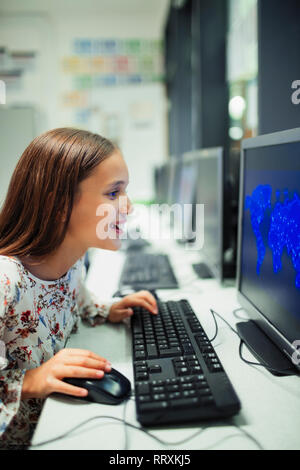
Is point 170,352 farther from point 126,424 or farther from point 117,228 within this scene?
point 117,228

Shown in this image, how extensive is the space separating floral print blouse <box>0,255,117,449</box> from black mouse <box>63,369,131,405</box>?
0.11 metres

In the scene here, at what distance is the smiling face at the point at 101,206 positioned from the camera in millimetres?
818

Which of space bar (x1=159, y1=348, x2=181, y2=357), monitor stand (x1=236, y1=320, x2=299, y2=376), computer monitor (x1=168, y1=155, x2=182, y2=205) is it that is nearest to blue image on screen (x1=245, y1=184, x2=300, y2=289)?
monitor stand (x1=236, y1=320, x2=299, y2=376)

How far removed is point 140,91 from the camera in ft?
13.2

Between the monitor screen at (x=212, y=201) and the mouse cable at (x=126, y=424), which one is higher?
the monitor screen at (x=212, y=201)

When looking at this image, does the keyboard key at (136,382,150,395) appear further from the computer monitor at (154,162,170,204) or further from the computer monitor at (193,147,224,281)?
the computer monitor at (154,162,170,204)

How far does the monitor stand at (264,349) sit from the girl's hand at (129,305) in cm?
22

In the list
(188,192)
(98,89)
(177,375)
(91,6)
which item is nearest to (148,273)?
(188,192)

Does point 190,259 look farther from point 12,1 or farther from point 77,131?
point 12,1

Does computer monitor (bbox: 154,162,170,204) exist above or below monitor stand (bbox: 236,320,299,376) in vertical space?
above

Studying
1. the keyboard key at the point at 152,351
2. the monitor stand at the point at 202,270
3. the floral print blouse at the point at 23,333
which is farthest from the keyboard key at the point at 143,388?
the monitor stand at the point at 202,270

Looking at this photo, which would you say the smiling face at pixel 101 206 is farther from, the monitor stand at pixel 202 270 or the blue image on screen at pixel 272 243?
the monitor stand at pixel 202 270

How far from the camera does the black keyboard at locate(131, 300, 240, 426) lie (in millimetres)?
556

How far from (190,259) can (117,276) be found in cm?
38
